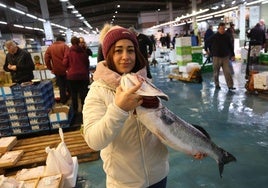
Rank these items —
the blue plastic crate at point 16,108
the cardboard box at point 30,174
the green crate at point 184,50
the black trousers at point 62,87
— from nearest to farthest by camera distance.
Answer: the cardboard box at point 30,174 → the blue plastic crate at point 16,108 → the black trousers at point 62,87 → the green crate at point 184,50

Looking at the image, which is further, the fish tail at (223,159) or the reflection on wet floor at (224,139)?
the reflection on wet floor at (224,139)

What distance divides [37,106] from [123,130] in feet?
11.8

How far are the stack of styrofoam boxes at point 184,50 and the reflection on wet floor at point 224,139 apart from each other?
1932mm

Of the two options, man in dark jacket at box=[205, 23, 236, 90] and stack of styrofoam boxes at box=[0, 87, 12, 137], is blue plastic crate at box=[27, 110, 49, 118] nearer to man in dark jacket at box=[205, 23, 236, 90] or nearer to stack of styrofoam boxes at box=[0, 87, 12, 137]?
stack of styrofoam boxes at box=[0, 87, 12, 137]

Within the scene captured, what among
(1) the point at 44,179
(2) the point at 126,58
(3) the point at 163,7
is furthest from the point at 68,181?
(3) the point at 163,7

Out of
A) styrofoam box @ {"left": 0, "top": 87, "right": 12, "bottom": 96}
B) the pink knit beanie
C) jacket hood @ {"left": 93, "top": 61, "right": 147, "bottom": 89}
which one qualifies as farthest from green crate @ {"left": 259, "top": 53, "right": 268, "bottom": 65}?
jacket hood @ {"left": 93, "top": 61, "right": 147, "bottom": 89}

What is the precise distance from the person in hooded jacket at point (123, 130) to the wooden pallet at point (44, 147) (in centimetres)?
236

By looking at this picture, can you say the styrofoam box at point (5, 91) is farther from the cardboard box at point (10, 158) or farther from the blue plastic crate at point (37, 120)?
the cardboard box at point (10, 158)

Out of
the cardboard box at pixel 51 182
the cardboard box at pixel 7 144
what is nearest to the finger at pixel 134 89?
the cardboard box at pixel 51 182

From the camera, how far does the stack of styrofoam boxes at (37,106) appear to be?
14.6ft

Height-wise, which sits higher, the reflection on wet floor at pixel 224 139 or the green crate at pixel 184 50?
the green crate at pixel 184 50

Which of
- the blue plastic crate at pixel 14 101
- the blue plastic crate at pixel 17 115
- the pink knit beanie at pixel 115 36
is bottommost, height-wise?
the blue plastic crate at pixel 17 115

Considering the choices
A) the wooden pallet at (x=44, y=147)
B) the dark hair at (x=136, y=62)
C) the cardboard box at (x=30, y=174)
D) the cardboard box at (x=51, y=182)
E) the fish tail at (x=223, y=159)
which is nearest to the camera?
the dark hair at (x=136, y=62)

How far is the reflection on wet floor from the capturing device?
119 inches
